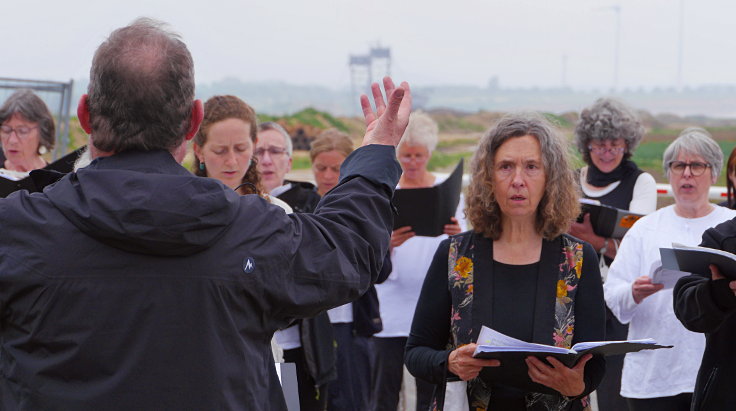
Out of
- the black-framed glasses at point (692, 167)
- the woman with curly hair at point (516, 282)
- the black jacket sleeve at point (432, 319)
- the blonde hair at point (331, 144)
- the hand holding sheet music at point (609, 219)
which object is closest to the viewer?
the woman with curly hair at point (516, 282)

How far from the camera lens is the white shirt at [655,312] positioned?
4250 mm

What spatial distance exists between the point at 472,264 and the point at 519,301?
0.74 feet

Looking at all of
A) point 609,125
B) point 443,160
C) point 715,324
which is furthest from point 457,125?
point 715,324

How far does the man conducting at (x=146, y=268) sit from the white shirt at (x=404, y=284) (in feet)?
10.5

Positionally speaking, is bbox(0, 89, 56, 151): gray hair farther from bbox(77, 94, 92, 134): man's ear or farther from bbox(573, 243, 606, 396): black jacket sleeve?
bbox(77, 94, 92, 134): man's ear

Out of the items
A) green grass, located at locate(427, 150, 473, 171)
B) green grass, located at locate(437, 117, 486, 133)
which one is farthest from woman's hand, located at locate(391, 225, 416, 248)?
green grass, located at locate(437, 117, 486, 133)

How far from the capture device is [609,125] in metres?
5.76

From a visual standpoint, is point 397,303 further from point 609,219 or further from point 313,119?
point 313,119

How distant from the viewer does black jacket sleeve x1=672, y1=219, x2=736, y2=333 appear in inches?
128

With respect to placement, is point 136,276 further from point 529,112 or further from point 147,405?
point 529,112

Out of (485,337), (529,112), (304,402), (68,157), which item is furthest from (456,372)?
(68,157)

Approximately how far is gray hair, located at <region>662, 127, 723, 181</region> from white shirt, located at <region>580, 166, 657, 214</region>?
0.69m

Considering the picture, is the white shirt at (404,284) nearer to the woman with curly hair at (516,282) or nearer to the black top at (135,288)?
the woman with curly hair at (516,282)

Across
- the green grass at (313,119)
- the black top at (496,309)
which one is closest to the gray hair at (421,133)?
the black top at (496,309)
